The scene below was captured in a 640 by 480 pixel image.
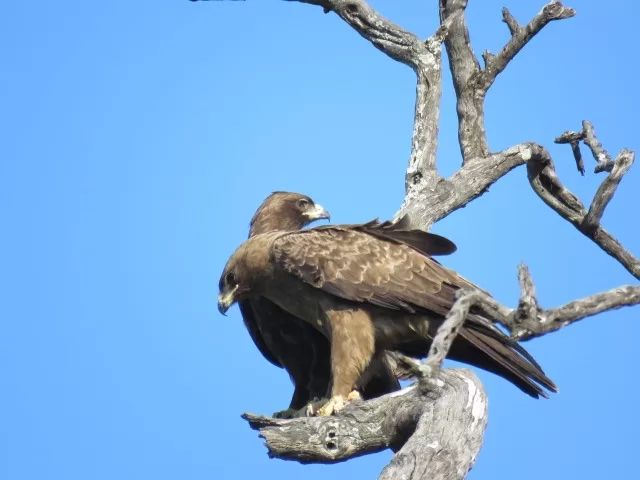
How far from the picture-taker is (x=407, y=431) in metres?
6.54

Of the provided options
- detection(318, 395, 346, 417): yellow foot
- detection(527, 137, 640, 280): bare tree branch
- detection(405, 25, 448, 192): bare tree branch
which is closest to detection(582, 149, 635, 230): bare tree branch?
detection(527, 137, 640, 280): bare tree branch

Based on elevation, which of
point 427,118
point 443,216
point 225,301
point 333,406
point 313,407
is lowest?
point 333,406

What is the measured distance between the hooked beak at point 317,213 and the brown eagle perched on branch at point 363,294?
3.40 feet

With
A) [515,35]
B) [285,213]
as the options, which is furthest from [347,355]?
[515,35]

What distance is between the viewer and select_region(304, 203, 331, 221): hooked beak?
9.64 m

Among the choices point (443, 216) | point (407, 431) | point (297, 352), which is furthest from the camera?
point (443, 216)

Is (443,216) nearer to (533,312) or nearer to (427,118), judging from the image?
(427,118)

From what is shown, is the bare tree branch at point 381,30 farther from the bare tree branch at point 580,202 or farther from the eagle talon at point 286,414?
the eagle talon at point 286,414

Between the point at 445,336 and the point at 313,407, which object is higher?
the point at 313,407

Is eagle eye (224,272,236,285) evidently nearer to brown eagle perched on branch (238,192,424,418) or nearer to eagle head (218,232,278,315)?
eagle head (218,232,278,315)

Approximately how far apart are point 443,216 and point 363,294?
134 centimetres

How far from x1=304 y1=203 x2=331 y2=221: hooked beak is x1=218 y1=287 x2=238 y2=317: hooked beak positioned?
1450mm

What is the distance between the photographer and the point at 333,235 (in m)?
8.50

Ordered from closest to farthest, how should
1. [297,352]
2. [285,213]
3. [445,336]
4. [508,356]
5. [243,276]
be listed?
[445,336]
[508,356]
[243,276]
[297,352]
[285,213]
